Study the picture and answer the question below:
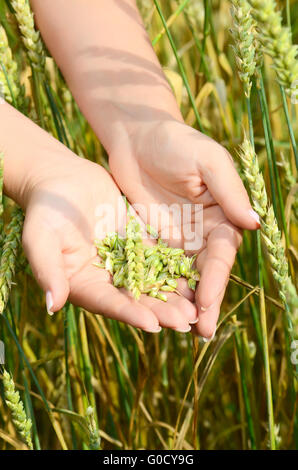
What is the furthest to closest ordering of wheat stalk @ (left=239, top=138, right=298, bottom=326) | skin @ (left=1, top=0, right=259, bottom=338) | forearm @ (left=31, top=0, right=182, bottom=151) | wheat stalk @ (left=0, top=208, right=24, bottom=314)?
forearm @ (left=31, top=0, right=182, bottom=151)
skin @ (left=1, top=0, right=259, bottom=338)
wheat stalk @ (left=0, top=208, right=24, bottom=314)
wheat stalk @ (left=239, top=138, right=298, bottom=326)

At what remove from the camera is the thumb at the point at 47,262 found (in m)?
0.68

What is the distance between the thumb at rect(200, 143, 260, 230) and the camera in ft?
2.41

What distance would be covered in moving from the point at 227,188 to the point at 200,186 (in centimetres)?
8

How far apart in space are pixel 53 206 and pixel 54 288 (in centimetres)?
15

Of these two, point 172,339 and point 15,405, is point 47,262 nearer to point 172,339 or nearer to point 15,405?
point 15,405

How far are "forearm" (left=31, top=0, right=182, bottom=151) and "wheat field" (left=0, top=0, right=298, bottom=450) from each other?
0.14 ft

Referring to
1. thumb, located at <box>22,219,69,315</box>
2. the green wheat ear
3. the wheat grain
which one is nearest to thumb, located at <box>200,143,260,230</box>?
the wheat grain

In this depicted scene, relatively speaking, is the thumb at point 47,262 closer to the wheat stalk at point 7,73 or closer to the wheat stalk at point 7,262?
the wheat stalk at point 7,262

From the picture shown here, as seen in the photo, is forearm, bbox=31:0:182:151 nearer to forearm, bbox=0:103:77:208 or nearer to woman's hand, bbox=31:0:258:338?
woman's hand, bbox=31:0:258:338

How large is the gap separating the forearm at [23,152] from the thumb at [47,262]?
146 millimetres

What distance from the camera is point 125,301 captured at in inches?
28.4

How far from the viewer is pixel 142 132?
931 millimetres
